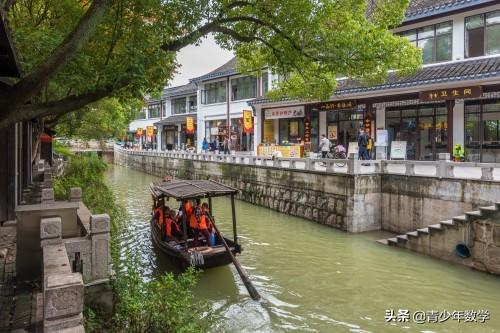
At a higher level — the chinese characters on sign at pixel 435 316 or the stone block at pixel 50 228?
the stone block at pixel 50 228

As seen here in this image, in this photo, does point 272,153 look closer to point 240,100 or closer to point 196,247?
point 240,100

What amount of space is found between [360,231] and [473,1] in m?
10.4

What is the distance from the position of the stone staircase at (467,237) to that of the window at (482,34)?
931 cm

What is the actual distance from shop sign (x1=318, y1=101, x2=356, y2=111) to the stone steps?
970 cm

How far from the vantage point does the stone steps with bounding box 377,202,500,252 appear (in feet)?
34.2

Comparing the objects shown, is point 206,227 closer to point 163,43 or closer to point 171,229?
point 171,229

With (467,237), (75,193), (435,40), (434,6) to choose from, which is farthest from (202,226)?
(434,6)

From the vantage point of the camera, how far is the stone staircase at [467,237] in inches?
404

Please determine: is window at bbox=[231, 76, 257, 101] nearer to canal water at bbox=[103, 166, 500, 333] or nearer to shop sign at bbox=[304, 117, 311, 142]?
shop sign at bbox=[304, 117, 311, 142]

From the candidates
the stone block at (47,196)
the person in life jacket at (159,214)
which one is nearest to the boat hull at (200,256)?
the person in life jacket at (159,214)

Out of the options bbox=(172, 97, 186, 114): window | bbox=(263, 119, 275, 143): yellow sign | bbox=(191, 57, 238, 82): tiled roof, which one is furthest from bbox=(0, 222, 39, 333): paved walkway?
bbox=(172, 97, 186, 114): window

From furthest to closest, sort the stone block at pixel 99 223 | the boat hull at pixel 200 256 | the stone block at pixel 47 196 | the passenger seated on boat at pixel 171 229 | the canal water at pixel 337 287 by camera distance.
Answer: the passenger seated on boat at pixel 171 229, the boat hull at pixel 200 256, the stone block at pixel 47 196, the canal water at pixel 337 287, the stone block at pixel 99 223

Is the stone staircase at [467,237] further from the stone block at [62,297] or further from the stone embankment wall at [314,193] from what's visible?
the stone block at [62,297]

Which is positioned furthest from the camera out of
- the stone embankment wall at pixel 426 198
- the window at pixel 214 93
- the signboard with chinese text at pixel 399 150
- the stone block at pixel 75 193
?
the window at pixel 214 93
